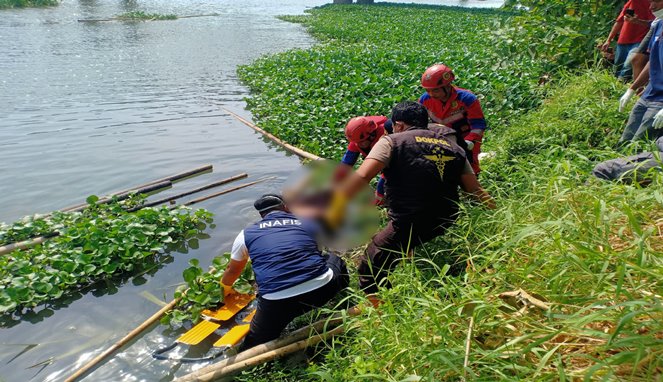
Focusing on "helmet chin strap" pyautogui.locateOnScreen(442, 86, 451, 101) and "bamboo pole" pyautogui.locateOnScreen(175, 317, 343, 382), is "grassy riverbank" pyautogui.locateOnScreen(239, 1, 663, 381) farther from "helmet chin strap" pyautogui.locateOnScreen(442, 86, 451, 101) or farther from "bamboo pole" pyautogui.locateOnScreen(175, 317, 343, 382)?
"helmet chin strap" pyautogui.locateOnScreen(442, 86, 451, 101)

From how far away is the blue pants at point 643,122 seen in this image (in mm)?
4754

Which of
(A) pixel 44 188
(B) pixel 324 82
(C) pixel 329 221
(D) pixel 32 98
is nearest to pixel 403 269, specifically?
(C) pixel 329 221

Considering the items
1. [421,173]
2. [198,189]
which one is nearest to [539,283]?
[421,173]

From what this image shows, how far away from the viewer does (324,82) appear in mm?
12195

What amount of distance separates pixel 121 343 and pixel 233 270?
1.17 meters

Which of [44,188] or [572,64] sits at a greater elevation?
[572,64]

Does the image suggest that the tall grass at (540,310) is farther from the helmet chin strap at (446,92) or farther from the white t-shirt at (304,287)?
the helmet chin strap at (446,92)

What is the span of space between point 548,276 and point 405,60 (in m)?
11.8

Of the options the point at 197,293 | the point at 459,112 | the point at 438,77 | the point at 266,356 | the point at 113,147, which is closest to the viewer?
the point at 266,356

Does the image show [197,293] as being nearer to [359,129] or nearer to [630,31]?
[359,129]

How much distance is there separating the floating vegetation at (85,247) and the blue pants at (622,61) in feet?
22.5

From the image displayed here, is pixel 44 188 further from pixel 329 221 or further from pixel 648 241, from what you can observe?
pixel 648 241

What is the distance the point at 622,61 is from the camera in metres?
7.62

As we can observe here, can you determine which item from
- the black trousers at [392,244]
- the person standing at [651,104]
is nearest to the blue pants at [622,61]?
the person standing at [651,104]
